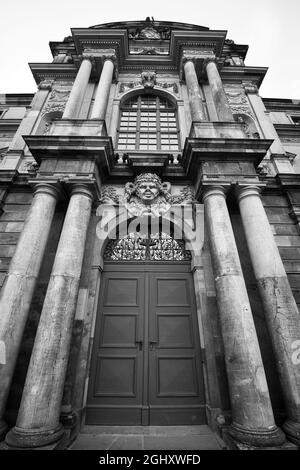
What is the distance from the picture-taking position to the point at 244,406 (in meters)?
3.37

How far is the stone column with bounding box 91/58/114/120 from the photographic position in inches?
271

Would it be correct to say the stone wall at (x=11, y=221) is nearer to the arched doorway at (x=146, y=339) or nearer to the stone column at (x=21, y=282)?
the stone column at (x=21, y=282)

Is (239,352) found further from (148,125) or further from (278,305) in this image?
(148,125)

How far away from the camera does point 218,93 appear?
7379 millimetres

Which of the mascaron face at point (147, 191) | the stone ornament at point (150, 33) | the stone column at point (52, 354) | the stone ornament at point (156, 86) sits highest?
the stone ornament at point (150, 33)

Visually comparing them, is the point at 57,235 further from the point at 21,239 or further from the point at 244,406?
the point at 244,406

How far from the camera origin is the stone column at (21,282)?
3643 millimetres

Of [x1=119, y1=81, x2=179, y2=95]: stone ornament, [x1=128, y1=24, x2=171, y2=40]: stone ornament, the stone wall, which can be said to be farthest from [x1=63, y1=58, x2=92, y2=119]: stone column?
[x1=128, y1=24, x2=171, y2=40]: stone ornament

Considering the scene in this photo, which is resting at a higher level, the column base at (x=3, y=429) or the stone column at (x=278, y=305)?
the stone column at (x=278, y=305)

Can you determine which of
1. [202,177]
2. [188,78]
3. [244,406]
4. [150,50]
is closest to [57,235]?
[202,177]

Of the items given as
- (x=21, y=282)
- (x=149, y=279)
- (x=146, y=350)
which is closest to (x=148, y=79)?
(x=149, y=279)

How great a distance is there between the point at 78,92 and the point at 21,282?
258 inches

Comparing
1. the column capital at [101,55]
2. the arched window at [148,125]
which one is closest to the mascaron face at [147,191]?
the arched window at [148,125]

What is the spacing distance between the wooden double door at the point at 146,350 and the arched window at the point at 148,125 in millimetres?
4238
